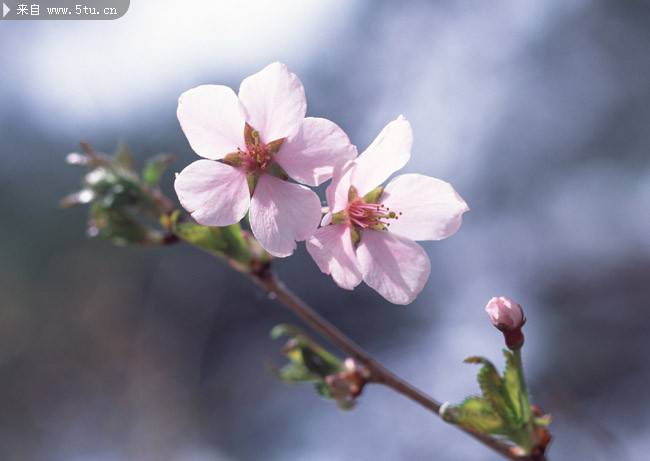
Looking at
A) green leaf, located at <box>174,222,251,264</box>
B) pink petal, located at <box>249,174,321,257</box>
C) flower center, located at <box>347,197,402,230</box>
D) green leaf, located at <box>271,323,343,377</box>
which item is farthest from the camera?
green leaf, located at <box>271,323,343,377</box>

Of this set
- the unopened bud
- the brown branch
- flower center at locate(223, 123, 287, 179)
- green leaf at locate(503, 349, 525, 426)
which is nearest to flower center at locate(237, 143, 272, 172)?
flower center at locate(223, 123, 287, 179)

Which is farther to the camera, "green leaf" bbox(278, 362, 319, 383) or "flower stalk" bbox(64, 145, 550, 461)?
"green leaf" bbox(278, 362, 319, 383)

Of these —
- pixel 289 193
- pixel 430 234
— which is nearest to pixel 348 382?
pixel 430 234

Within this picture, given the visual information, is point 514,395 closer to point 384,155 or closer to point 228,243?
point 384,155

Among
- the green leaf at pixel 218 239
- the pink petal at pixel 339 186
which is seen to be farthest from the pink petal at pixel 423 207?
the green leaf at pixel 218 239

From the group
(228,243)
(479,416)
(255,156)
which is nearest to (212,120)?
(255,156)

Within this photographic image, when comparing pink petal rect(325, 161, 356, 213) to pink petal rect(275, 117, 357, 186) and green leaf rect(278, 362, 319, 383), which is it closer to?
pink petal rect(275, 117, 357, 186)

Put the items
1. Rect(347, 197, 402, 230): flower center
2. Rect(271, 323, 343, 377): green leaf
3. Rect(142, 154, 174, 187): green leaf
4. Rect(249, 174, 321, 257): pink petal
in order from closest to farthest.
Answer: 1. Rect(249, 174, 321, 257): pink petal
2. Rect(347, 197, 402, 230): flower center
3. Rect(271, 323, 343, 377): green leaf
4. Rect(142, 154, 174, 187): green leaf

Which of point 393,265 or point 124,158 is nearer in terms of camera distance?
point 393,265

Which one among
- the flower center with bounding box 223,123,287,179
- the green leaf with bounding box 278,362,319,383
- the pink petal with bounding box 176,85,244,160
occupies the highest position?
the pink petal with bounding box 176,85,244,160
